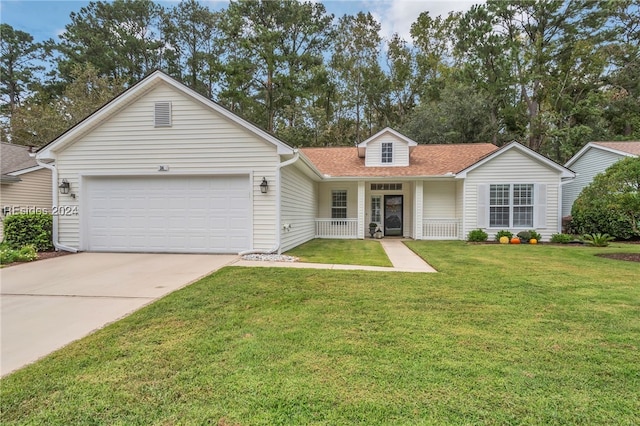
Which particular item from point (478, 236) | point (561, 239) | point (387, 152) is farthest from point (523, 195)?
point (387, 152)

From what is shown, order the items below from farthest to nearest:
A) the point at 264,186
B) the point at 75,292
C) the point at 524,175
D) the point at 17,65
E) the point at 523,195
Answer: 1. the point at 17,65
2. the point at 523,195
3. the point at 524,175
4. the point at 264,186
5. the point at 75,292

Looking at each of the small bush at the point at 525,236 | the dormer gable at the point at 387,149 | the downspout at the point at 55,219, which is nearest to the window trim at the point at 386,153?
the dormer gable at the point at 387,149

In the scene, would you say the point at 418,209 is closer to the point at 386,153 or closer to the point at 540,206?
the point at 386,153

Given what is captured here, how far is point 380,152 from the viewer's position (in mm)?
14047

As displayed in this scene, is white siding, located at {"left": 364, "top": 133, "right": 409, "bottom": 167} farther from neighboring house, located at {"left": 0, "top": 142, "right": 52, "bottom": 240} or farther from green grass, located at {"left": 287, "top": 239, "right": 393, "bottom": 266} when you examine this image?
neighboring house, located at {"left": 0, "top": 142, "right": 52, "bottom": 240}

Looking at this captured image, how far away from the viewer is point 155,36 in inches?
1000

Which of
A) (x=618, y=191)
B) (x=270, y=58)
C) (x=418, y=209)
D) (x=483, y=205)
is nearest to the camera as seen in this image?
(x=618, y=191)

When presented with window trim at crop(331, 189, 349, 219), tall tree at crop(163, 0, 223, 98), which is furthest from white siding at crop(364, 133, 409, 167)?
tall tree at crop(163, 0, 223, 98)

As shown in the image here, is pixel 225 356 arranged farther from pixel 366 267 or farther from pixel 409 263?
pixel 409 263

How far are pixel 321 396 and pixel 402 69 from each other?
88.7 feet

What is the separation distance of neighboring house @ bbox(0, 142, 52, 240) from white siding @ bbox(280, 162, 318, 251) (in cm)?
841

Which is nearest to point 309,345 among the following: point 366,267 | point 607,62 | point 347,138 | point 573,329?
point 573,329

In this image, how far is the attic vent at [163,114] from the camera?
842cm

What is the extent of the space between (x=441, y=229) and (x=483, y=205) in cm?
185
